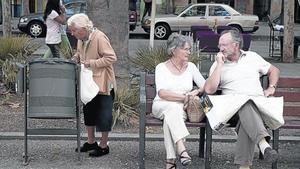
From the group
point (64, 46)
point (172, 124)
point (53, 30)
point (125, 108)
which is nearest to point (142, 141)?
point (172, 124)

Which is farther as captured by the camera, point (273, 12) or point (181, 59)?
point (273, 12)

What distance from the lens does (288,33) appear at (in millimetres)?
15922

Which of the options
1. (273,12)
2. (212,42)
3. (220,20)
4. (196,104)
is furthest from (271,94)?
(273,12)

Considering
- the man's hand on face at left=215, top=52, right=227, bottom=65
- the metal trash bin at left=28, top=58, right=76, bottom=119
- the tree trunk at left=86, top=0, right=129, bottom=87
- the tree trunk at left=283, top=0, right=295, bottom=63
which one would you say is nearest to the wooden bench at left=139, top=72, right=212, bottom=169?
the man's hand on face at left=215, top=52, right=227, bottom=65

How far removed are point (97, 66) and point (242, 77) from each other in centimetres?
148

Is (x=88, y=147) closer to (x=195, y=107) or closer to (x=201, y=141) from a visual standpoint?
(x=201, y=141)

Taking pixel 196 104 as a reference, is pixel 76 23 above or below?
above

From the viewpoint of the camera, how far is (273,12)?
33500 millimetres

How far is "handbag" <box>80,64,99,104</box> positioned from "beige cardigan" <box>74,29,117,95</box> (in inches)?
2.9

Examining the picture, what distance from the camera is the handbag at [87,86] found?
20.3 ft

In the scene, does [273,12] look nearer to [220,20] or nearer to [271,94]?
[220,20]

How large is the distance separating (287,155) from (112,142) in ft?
6.67

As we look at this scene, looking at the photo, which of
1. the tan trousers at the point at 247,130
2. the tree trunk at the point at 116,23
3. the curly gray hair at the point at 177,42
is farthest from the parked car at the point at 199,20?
the tan trousers at the point at 247,130

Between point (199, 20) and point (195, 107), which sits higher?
point (199, 20)
